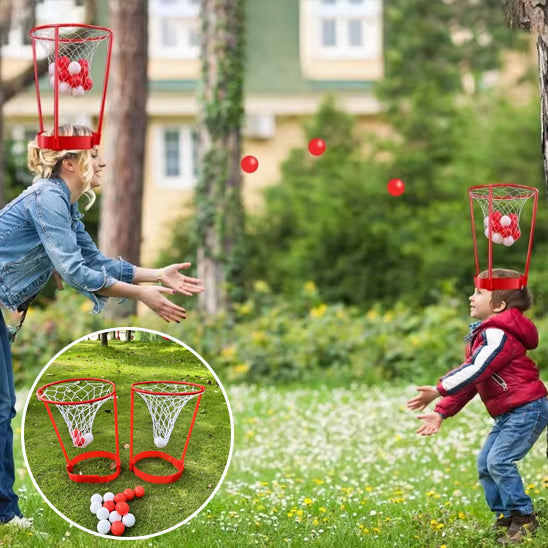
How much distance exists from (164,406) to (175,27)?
18.8 meters

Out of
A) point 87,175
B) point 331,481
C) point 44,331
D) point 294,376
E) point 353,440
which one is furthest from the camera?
point 44,331

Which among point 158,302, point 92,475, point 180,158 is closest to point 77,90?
point 158,302

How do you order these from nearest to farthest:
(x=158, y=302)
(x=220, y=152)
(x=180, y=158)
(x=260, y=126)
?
(x=158, y=302) → (x=220, y=152) → (x=260, y=126) → (x=180, y=158)

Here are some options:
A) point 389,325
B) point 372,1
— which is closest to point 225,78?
point 389,325

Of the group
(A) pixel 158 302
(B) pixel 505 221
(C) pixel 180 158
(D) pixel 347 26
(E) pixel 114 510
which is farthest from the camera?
(D) pixel 347 26

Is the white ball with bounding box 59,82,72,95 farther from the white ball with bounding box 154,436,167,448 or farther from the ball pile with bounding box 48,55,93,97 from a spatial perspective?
the white ball with bounding box 154,436,167,448

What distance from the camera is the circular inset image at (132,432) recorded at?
453cm

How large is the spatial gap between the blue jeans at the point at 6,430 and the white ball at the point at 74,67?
1172 millimetres

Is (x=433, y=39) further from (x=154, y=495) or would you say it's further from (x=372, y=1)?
(x=154, y=495)

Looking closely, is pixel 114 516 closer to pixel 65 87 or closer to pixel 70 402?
pixel 70 402

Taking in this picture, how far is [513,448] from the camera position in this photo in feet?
14.8

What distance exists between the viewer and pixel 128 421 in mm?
4609

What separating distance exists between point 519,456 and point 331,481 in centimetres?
221

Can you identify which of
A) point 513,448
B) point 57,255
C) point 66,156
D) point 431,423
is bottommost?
point 513,448
